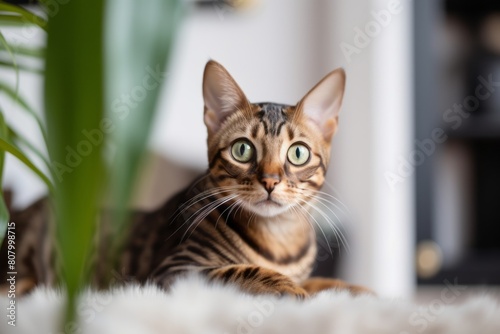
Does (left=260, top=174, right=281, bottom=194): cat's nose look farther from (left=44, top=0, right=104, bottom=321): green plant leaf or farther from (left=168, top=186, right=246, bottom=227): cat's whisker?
(left=44, top=0, right=104, bottom=321): green plant leaf

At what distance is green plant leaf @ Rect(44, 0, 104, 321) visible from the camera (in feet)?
0.62

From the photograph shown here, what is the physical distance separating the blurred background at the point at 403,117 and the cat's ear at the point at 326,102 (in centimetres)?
85

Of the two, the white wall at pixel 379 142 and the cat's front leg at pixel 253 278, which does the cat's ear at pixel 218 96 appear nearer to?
the cat's front leg at pixel 253 278

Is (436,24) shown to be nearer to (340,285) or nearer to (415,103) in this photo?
(415,103)

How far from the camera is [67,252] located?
20cm

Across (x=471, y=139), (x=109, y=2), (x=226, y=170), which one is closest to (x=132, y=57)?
(x=109, y=2)

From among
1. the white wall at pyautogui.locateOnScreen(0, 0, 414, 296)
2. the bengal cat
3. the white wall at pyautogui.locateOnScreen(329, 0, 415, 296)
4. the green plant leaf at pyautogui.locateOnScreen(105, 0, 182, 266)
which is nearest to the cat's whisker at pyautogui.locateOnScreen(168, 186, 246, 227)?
the bengal cat

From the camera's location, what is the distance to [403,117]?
1.72m

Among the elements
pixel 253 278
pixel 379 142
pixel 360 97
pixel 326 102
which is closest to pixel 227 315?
pixel 253 278

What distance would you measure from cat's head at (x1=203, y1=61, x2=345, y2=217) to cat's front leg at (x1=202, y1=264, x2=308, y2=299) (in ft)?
0.10

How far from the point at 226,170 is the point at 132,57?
13 centimetres

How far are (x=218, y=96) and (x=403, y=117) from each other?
57.7 inches

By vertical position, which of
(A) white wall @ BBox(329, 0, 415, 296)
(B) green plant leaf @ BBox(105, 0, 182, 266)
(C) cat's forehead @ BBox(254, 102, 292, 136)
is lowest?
(A) white wall @ BBox(329, 0, 415, 296)

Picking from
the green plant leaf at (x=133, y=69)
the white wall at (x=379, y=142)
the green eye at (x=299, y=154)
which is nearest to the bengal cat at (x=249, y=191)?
the green eye at (x=299, y=154)
